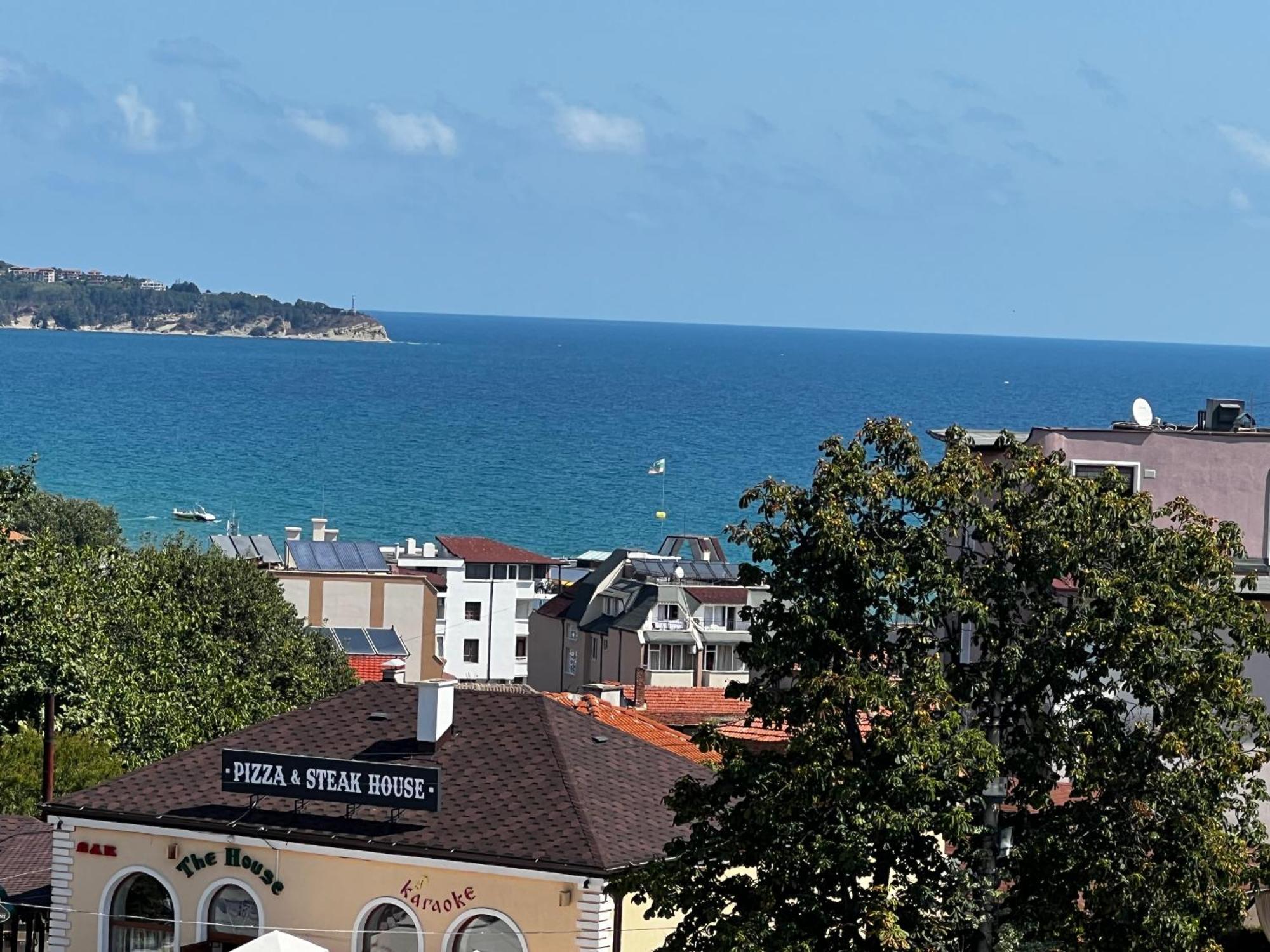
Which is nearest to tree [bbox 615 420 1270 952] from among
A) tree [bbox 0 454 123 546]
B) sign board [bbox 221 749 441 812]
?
sign board [bbox 221 749 441 812]

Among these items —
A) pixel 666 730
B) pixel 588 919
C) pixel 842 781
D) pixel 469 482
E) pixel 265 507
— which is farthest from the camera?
pixel 469 482

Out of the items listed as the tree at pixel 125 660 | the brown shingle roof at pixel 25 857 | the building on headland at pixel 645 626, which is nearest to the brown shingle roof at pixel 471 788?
the brown shingle roof at pixel 25 857

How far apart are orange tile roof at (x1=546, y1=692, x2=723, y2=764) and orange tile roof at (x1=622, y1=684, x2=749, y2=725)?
34.8 feet

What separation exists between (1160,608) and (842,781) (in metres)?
3.42

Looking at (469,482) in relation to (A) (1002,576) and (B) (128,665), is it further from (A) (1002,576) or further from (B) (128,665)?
(A) (1002,576)

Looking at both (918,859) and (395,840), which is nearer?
(918,859)

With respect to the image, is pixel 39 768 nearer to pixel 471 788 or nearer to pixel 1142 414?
pixel 471 788

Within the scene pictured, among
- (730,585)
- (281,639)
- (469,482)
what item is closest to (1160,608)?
(281,639)

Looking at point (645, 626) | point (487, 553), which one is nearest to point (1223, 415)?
point (645, 626)

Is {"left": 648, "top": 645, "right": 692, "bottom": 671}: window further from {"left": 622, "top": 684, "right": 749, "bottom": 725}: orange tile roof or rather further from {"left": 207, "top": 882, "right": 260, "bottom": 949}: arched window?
{"left": 207, "top": 882, "right": 260, "bottom": 949}: arched window

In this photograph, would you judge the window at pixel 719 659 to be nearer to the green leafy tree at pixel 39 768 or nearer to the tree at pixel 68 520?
the tree at pixel 68 520

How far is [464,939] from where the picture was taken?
23.6 meters

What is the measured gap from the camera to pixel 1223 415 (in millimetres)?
33250

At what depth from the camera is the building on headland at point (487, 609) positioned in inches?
3959
